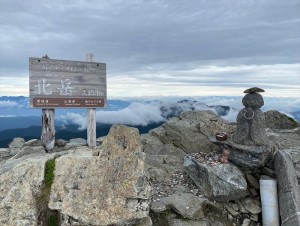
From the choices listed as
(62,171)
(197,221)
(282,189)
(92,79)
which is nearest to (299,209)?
(282,189)

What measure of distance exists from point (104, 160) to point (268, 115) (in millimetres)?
15825

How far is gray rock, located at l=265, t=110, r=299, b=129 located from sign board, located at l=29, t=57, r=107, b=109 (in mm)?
12688

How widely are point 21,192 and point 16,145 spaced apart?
786 centimetres

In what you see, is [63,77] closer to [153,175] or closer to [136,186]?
[153,175]

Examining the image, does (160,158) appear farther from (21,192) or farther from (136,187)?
(21,192)

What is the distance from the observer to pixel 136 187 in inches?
446

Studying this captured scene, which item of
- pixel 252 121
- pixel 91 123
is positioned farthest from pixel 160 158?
pixel 252 121

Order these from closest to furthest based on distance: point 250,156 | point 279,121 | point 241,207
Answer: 1. point 241,207
2. point 250,156
3. point 279,121

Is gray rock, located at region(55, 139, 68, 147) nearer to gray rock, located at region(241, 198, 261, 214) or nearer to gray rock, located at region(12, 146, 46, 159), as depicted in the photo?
gray rock, located at region(12, 146, 46, 159)

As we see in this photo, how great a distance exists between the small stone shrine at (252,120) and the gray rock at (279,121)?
874 cm

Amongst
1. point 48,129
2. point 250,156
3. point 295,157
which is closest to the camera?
point 250,156

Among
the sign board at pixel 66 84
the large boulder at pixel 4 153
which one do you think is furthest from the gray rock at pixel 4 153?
the sign board at pixel 66 84

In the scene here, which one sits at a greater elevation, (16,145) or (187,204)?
(16,145)

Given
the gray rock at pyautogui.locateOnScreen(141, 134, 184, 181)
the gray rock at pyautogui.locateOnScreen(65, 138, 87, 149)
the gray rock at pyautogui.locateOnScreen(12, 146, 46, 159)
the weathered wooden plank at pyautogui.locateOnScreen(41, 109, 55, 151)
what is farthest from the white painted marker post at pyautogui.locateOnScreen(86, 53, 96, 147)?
the gray rock at pyautogui.locateOnScreen(141, 134, 184, 181)
